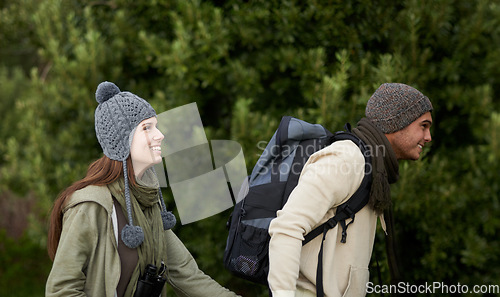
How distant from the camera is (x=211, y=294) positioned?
2.59m

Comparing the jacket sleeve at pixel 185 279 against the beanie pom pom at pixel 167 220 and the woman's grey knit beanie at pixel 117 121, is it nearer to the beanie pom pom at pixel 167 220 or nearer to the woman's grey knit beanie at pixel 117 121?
the beanie pom pom at pixel 167 220

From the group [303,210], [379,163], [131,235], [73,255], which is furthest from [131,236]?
[379,163]

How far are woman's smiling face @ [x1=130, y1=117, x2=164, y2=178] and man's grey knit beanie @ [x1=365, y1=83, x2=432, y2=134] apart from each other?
981 millimetres

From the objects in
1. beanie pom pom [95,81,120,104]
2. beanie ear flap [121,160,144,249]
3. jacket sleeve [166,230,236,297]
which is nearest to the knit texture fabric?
beanie pom pom [95,81,120,104]

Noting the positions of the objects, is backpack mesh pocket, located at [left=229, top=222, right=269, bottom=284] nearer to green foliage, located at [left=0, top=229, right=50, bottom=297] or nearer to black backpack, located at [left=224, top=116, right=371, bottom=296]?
black backpack, located at [left=224, top=116, right=371, bottom=296]

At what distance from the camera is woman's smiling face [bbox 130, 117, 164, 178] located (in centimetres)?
232

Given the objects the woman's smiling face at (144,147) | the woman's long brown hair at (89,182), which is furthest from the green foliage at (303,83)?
the woman's long brown hair at (89,182)

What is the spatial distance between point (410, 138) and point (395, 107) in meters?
0.17

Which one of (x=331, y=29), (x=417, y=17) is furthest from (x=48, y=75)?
(x=417, y=17)

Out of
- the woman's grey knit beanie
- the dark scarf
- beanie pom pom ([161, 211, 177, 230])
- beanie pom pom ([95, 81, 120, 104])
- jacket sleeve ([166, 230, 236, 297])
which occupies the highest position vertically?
beanie pom pom ([95, 81, 120, 104])

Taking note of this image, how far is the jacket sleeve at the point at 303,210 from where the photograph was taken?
6.66ft

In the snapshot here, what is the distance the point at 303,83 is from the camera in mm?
4262

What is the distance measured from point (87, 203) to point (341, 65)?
7.88ft

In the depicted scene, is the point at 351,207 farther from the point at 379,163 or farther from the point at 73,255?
the point at 73,255
